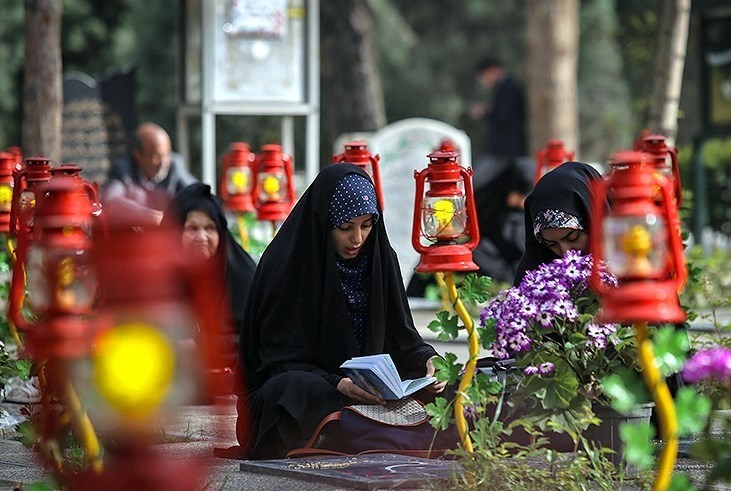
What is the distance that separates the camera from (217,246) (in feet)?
22.8

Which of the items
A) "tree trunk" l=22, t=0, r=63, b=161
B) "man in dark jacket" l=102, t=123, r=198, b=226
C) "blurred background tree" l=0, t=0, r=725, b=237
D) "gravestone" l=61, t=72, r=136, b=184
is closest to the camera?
"tree trunk" l=22, t=0, r=63, b=161

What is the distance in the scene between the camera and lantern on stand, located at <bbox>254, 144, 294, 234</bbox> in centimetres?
831

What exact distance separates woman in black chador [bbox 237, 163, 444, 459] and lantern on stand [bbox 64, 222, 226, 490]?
2.09 metres

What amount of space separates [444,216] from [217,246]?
2.29 m

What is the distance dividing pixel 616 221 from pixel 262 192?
15.8 feet

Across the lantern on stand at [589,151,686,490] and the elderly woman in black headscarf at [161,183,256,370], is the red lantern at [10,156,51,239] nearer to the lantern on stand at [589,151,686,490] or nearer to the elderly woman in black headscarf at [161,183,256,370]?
the elderly woman in black headscarf at [161,183,256,370]

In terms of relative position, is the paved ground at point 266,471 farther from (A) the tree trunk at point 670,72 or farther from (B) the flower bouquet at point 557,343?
(A) the tree trunk at point 670,72

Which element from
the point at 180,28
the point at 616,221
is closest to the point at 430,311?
the point at 180,28

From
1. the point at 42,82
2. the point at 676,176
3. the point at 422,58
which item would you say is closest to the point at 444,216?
the point at 676,176

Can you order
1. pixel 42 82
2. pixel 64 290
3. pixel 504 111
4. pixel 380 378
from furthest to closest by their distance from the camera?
pixel 504 111, pixel 42 82, pixel 380 378, pixel 64 290

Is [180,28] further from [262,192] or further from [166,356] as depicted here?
[166,356]

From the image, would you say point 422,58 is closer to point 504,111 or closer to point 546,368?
point 504,111

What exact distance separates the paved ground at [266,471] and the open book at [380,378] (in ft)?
0.87

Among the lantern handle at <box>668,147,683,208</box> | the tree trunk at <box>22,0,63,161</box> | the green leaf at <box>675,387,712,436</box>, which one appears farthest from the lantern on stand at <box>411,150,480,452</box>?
the tree trunk at <box>22,0,63,161</box>
